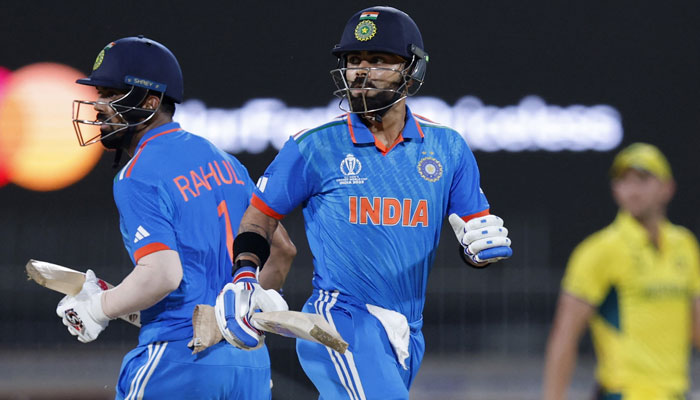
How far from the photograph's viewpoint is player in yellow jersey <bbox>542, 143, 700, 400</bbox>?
346cm

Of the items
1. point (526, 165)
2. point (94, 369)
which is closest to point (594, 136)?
point (526, 165)

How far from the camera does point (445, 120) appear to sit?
10.4m

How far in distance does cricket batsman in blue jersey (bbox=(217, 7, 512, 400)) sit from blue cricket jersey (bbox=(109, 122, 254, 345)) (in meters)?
0.13

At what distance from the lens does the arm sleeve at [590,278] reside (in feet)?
11.4

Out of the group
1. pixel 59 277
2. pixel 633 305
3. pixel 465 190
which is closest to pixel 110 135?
pixel 59 277

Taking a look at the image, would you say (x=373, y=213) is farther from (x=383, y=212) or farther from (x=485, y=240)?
(x=485, y=240)

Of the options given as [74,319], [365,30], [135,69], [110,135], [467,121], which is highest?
[365,30]

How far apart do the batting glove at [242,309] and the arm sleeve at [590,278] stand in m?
0.95

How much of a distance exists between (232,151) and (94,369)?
2.58 meters

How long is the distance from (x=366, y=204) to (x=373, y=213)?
4 cm

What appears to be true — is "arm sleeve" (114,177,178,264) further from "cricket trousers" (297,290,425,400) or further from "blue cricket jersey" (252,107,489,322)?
"cricket trousers" (297,290,425,400)

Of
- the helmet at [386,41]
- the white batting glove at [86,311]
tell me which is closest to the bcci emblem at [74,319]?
the white batting glove at [86,311]

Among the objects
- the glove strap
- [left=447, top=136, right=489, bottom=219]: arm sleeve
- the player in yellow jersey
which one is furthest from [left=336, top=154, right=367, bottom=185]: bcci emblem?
the player in yellow jersey

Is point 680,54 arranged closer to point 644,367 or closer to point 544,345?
point 544,345
